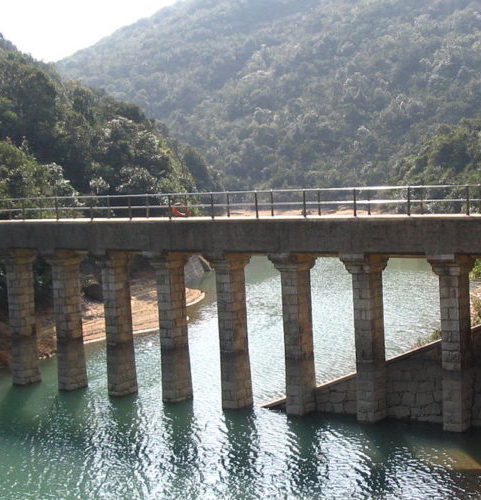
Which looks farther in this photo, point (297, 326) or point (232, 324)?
point (232, 324)

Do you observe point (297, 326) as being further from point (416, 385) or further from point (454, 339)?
point (454, 339)

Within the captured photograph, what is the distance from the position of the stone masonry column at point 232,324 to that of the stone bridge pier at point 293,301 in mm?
41

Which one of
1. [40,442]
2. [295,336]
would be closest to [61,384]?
[40,442]

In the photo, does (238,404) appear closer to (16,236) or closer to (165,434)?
(165,434)

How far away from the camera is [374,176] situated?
14162cm

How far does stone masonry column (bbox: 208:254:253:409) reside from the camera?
38.5 meters

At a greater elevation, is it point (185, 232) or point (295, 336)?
A: point (185, 232)

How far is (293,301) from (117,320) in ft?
30.6

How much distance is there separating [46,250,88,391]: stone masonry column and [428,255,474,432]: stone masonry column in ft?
59.9

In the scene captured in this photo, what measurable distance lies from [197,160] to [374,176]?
26244mm

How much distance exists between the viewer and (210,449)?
36.2 m

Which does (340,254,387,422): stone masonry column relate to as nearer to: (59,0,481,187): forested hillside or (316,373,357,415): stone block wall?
(316,373,357,415): stone block wall

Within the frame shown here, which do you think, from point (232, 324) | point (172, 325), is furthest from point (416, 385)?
point (172, 325)

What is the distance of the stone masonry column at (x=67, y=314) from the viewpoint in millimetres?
44406
